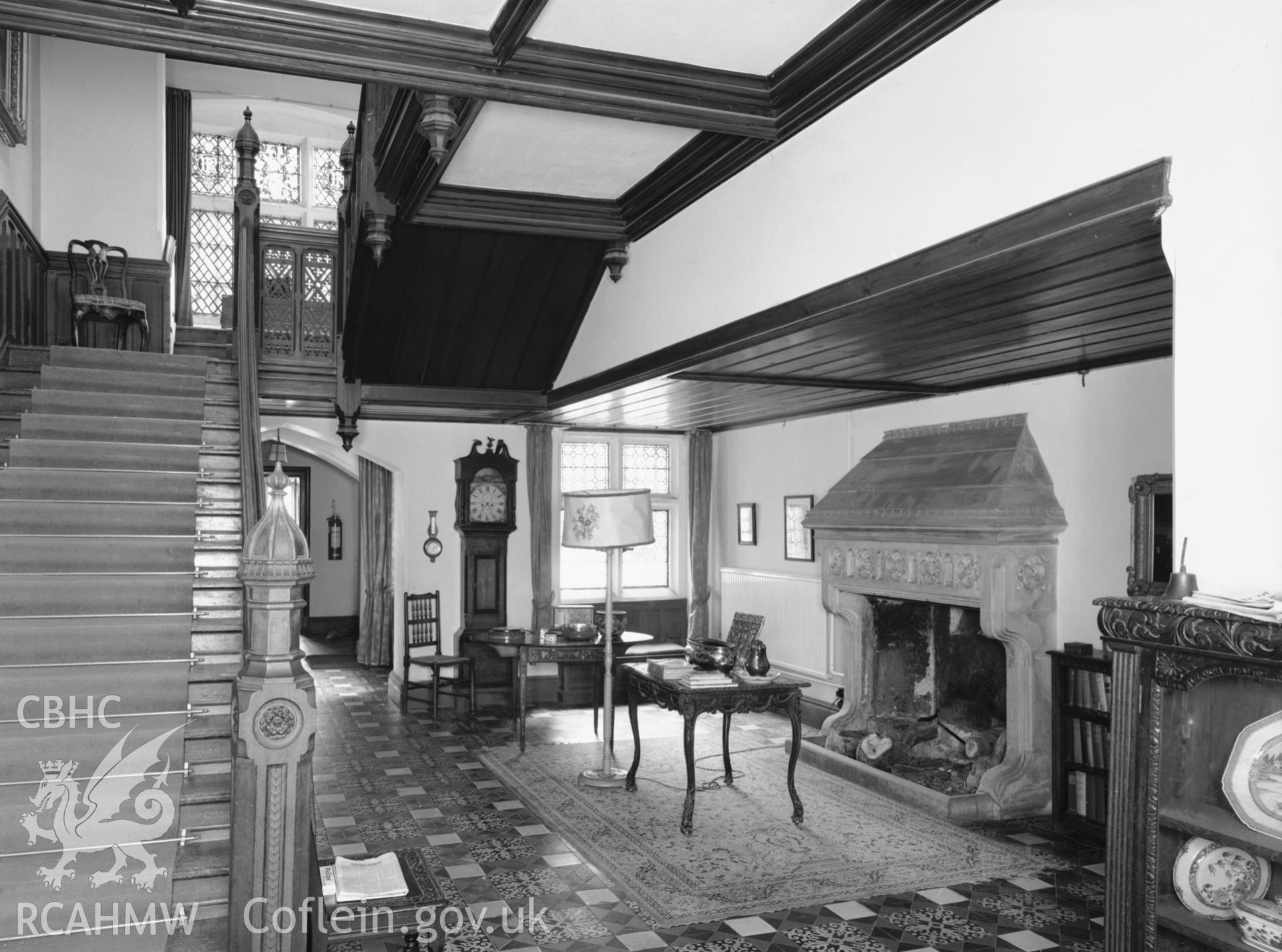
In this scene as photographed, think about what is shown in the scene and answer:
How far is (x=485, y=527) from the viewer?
9961 millimetres

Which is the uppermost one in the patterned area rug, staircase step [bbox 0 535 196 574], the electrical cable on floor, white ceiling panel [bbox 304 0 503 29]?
white ceiling panel [bbox 304 0 503 29]

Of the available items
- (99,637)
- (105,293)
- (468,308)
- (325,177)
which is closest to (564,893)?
(99,637)

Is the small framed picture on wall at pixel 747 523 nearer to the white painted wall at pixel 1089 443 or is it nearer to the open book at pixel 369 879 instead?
the white painted wall at pixel 1089 443

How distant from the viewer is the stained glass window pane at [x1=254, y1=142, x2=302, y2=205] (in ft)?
41.6

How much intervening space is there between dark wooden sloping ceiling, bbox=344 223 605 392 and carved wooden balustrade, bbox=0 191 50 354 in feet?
7.31

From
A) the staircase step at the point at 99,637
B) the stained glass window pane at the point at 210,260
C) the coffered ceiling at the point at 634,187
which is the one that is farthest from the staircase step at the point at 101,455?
the stained glass window pane at the point at 210,260

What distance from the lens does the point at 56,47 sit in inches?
352

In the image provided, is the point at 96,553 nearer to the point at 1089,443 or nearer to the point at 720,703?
the point at 720,703

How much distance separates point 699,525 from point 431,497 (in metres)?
2.87

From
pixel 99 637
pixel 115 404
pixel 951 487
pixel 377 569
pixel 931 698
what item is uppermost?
pixel 115 404

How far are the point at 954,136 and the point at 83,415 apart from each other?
17.2ft

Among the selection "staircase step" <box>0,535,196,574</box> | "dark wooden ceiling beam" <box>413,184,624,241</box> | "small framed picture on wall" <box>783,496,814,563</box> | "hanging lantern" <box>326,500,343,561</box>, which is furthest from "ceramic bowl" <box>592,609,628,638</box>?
"hanging lantern" <box>326,500,343,561</box>

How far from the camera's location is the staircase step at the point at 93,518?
5.27m

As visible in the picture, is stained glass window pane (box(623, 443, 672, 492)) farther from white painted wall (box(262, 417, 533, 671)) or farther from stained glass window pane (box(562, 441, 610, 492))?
white painted wall (box(262, 417, 533, 671))
